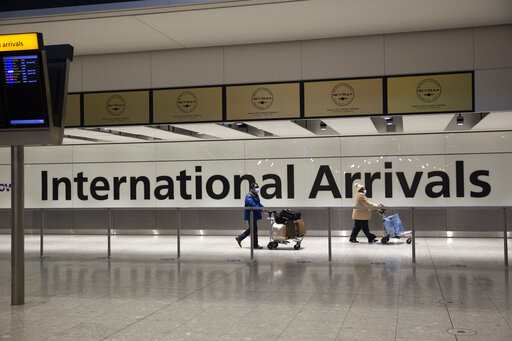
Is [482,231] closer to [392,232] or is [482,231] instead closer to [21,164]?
[392,232]

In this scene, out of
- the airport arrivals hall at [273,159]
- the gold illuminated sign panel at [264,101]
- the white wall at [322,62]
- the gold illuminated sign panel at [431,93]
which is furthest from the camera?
the gold illuminated sign panel at [264,101]

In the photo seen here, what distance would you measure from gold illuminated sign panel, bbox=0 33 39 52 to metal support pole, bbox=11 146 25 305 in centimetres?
126

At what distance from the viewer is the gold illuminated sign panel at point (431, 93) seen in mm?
10016

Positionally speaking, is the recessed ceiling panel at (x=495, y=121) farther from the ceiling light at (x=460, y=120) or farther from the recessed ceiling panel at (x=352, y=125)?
the recessed ceiling panel at (x=352, y=125)

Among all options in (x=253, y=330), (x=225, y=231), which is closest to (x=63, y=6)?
(x=253, y=330)

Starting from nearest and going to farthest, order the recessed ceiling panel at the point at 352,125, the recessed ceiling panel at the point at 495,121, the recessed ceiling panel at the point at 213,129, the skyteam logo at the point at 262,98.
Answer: the skyteam logo at the point at 262,98, the recessed ceiling panel at the point at 495,121, the recessed ceiling panel at the point at 352,125, the recessed ceiling panel at the point at 213,129

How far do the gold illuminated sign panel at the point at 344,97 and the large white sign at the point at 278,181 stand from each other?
7.68 m

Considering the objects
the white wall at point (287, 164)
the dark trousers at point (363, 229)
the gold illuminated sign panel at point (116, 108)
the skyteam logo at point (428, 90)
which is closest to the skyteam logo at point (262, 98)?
the gold illuminated sign panel at point (116, 108)

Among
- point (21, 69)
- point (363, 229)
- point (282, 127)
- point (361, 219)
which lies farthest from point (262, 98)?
point (363, 229)

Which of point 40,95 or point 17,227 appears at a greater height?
point 40,95

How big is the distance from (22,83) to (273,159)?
12.4 metres

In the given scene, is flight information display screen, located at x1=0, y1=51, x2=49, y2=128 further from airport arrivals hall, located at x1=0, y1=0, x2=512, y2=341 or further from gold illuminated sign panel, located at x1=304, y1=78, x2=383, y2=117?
gold illuminated sign panel, located at x1=304, y1=78, x2=383, y2=117

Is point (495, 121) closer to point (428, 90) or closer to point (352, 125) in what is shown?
point (352, 125)

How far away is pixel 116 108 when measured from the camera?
11.6 meters
